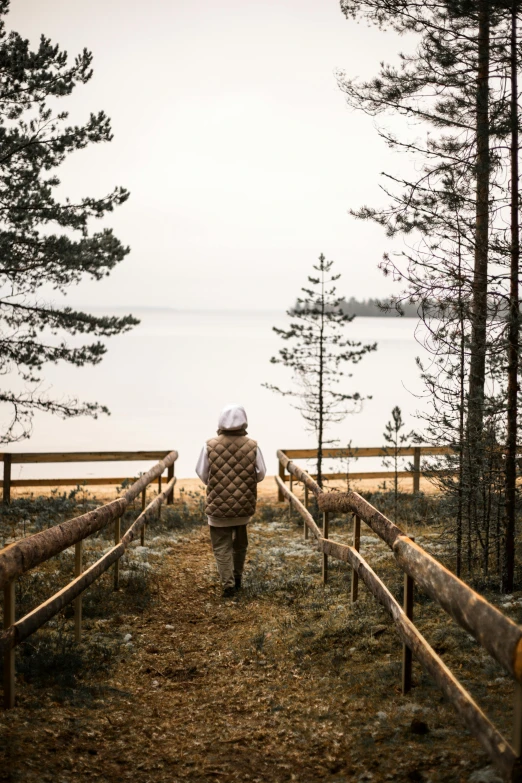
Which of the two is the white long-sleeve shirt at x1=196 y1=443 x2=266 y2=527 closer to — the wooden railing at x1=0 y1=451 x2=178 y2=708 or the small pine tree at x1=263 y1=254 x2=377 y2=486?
the wooden railing at x1=0 y1=451 x2=178 y2=708

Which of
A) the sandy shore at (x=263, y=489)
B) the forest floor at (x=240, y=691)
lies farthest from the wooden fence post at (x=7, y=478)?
the forest floor at (x=240, y=691)

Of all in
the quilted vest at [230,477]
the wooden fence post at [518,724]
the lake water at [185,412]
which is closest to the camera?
the wooden fence post at [518,724]

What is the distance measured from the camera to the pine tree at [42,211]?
1264cm

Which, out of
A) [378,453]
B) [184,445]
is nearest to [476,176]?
[378,453]

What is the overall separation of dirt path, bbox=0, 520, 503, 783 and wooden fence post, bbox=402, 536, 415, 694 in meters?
0.08

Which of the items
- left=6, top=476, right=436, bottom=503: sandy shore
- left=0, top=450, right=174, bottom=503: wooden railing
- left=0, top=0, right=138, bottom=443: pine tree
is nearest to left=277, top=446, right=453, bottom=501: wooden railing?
left=6, top=476, right=436, bottom=503: sandy shore

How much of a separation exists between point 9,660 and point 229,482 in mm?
3842

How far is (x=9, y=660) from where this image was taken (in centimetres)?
406

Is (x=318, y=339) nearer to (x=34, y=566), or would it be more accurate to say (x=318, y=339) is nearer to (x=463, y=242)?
(x=463, y=242)

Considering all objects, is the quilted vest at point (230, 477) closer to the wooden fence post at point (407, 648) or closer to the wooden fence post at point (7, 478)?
the wooden fence post at point (407, 648)

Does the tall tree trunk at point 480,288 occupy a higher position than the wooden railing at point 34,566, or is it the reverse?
the tall tree trunk at point 480,288

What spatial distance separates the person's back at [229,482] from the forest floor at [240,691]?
1.47 feet

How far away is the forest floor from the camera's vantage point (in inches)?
146

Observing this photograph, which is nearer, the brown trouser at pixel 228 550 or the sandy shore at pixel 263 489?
the brown trouser at pixel 228 550
